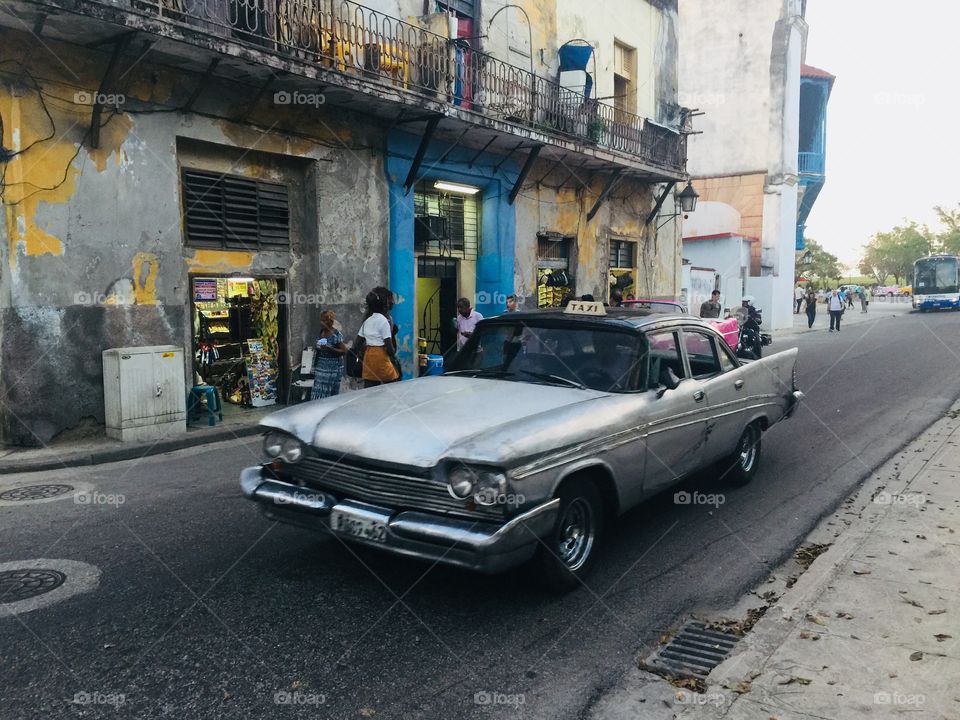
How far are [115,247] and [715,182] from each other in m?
28.2

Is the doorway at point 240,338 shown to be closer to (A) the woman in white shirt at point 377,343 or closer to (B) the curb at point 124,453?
(B) the curb at point 124,453

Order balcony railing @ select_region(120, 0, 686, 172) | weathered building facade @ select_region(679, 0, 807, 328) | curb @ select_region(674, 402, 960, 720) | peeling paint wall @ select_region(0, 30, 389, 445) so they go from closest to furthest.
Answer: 1. curb @ select_region(674, 402, 960, 720)
2. peeling paint wall @ select_region(0, 30, 389, 445)
3. balcony railing @ select_region(120, 0, 686, 172)
4. weathered building facade @ select_region(679, 0, 807, 328)

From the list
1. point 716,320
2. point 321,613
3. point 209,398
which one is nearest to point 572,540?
point 321,613

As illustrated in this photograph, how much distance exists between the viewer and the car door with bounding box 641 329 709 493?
495 centimetres

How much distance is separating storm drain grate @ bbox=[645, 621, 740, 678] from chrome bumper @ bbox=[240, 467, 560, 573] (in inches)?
32.8

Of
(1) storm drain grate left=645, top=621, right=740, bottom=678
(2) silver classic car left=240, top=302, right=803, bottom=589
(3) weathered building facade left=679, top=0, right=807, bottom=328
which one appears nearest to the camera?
(1) storm drain grate left=645, top=621, right=740, bottom=678

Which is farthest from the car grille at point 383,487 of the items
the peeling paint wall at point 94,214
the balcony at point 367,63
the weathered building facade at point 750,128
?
the weathered building facade at point 750,128

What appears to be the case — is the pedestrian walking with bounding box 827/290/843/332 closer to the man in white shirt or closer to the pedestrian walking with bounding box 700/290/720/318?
the pedestrian walking with bounding box 700/290/720/318

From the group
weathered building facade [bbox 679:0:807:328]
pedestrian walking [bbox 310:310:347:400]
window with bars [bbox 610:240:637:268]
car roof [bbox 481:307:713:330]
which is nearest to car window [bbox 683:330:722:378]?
car roof [bbox 481:307:713:330]

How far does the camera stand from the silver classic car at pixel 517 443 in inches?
148

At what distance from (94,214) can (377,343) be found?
12.9ft

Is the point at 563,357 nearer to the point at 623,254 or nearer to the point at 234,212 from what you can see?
the point at 234,212

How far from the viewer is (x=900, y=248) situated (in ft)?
279

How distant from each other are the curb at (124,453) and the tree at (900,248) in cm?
8751
